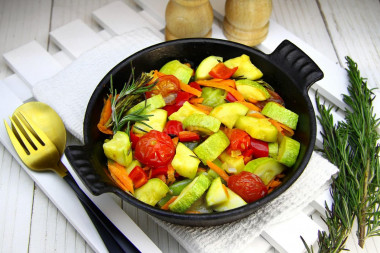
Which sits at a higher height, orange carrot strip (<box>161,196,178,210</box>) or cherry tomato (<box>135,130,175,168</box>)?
cherry tomato (<box>135,130,175,168</box>)

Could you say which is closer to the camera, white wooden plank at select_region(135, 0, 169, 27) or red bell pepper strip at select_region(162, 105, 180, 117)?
red bell pepper strip at select_region(162, 105, 180, 117)

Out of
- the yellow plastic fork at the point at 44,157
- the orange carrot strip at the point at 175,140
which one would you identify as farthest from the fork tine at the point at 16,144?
the orange carrot strip at the point at 175,140

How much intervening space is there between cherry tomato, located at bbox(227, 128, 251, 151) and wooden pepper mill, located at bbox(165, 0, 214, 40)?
695 millimetres

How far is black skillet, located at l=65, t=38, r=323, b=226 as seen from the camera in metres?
1.44

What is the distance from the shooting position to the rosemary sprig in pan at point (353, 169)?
163 cm

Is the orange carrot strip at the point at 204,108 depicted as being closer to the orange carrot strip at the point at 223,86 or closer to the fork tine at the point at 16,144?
the orange carrot strip at the point at 223,86

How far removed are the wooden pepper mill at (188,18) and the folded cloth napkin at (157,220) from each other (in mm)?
Answer: 132

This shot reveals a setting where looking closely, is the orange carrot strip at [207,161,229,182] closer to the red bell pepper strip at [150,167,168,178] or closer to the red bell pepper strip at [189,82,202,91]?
the red bell pepper strip at [150,167,168,178]

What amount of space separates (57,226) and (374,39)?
1.78m

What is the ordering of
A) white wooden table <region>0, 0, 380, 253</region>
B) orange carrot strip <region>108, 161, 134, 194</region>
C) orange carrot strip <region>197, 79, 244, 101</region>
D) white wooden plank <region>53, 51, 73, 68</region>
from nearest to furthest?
orange carrot strip <region>108, 161, 134, 194</region> < orange carrot strip <region>197, 79, 244, 101</region> < white wooden table <region>0, 0, 380, 253</region> < white wooden plank <region>53, 51, 73, 68</region>

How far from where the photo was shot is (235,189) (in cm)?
153

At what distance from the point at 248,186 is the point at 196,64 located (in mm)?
673

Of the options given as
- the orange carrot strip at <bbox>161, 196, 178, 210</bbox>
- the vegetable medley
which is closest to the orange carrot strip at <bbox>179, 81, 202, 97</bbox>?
the vegetable medley

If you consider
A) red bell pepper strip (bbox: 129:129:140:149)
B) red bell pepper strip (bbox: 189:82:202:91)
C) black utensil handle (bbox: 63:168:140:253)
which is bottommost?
black utensil handle (bbox: 63:168:140:253)
